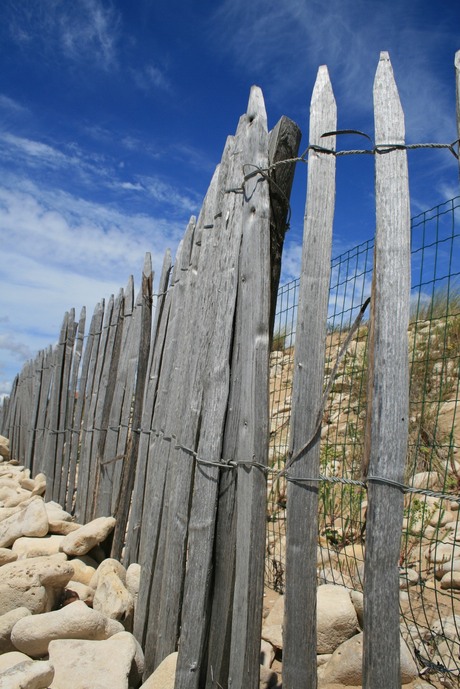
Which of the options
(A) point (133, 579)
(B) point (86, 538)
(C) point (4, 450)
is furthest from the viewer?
(C) point (4, 450)

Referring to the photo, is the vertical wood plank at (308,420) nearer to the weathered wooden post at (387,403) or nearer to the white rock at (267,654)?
the weathered wooden post at (387,403)

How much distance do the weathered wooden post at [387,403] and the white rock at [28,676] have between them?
1.41 m

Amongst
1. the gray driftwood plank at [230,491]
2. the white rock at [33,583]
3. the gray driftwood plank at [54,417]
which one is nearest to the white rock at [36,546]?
the white rock at [33,583]

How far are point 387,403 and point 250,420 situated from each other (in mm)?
731

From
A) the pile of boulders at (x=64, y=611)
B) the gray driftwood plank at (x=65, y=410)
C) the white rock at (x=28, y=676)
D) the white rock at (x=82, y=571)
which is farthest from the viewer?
the gray driftwood plank at (x=65, y=410)

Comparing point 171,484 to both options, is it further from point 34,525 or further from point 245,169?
point 34,525

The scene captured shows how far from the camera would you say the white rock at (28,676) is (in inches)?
92.1

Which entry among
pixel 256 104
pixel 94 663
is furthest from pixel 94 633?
pixel 256 104

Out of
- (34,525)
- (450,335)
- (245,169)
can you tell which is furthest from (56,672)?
(450,335)

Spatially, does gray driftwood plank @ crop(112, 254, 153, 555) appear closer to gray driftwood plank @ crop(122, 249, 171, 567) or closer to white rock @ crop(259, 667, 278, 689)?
gray driftwood plank @ crop(122, 249, 171, 567)

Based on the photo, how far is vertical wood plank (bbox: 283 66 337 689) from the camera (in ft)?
6.90

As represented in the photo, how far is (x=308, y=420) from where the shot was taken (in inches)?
84.3

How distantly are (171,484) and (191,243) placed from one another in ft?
5.39

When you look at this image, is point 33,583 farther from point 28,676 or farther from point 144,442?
point 144,442
